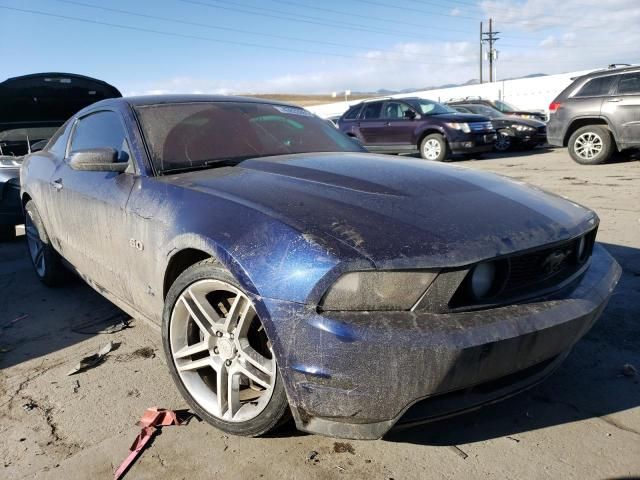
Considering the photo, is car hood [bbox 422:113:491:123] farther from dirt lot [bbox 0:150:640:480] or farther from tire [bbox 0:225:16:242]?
dirt lot [bbox 0:150:640:480]

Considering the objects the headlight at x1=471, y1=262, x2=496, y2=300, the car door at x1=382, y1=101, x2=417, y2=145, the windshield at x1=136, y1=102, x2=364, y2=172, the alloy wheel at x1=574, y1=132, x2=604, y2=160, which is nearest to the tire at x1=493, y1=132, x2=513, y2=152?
the car door at x1=382, y1=101, x2=417, y2=145

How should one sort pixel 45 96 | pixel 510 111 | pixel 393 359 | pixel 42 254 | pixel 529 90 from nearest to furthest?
1. pixel 393 359
2. pixel 42 254
3. pixel 45 96
4. pixel 510 111
5. pixel 529 90

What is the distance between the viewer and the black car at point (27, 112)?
575cm

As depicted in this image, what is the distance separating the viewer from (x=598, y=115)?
9.62 m

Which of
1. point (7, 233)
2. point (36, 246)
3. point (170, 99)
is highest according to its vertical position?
point (170, 99)

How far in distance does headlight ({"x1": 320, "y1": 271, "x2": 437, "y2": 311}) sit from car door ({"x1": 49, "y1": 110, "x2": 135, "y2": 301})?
1.44 m

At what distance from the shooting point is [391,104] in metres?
13.1

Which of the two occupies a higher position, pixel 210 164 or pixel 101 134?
pixel 101 134

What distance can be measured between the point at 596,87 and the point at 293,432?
986 cm

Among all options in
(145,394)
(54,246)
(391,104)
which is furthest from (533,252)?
(391,104)

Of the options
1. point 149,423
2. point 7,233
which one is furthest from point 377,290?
point 7,233

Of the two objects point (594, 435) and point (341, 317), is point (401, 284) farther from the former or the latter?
point (594, 435)

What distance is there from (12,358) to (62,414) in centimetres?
91

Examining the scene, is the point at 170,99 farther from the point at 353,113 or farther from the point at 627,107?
the point at 353,113
